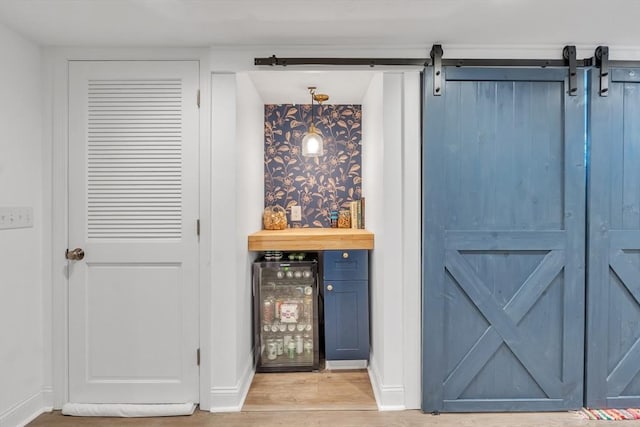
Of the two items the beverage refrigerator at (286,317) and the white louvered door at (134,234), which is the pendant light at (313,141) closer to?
the beverage refrigerator at (286,317)

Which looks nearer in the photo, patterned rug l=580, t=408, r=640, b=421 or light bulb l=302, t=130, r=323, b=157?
patterned rug l=580, t=408, r=640, b=421

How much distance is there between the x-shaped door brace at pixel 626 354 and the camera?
220cm

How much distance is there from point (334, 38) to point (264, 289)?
6.01 ft

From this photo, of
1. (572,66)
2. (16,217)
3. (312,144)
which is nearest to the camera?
(16,217)

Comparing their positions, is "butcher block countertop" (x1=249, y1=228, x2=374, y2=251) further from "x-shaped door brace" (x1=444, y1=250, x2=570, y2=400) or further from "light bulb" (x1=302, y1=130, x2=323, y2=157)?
"light bulb" (x1=302, y1=130, x2=323, y2=157)

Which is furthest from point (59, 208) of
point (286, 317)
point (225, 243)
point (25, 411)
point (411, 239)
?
point (411, 239)

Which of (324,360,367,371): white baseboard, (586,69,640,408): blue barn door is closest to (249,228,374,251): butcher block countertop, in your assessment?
(324,360,367,371): white baseboard

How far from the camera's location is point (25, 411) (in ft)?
6.97

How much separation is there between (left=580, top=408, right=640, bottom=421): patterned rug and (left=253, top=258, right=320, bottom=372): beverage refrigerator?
5.80 ft

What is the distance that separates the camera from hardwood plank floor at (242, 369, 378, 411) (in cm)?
231

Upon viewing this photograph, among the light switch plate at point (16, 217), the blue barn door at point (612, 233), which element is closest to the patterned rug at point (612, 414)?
the blue barn door at point (612, 233)

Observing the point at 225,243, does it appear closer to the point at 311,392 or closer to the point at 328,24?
the point at 311,392

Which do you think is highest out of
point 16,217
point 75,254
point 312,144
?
point 312,144

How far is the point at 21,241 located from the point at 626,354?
368 cm
